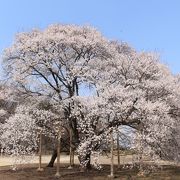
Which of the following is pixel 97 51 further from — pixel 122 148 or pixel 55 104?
pixel 122 148

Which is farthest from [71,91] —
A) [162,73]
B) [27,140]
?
[162,73]

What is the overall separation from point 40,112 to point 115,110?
237 inches

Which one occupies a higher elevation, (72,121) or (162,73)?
(162,73)

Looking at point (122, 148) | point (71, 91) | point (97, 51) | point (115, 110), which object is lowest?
point (122, 148)

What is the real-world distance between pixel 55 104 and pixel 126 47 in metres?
7.21

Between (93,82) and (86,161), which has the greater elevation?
(93,82)

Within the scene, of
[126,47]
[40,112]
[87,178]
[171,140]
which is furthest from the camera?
[126,47]

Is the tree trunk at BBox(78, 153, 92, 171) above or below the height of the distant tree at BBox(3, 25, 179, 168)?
below

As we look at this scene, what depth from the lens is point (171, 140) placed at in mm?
27781

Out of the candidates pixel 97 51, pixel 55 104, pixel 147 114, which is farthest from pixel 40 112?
pixel 147 114

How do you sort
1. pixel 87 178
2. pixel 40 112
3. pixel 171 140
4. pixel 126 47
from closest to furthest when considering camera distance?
1. pixel 87 178
2. pixel 171 140
3. pixel 40 112
4. pixel 126 47

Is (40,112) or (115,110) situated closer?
(115,110)

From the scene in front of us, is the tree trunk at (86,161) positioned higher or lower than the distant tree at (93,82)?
lower

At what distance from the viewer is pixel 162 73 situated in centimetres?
2852
